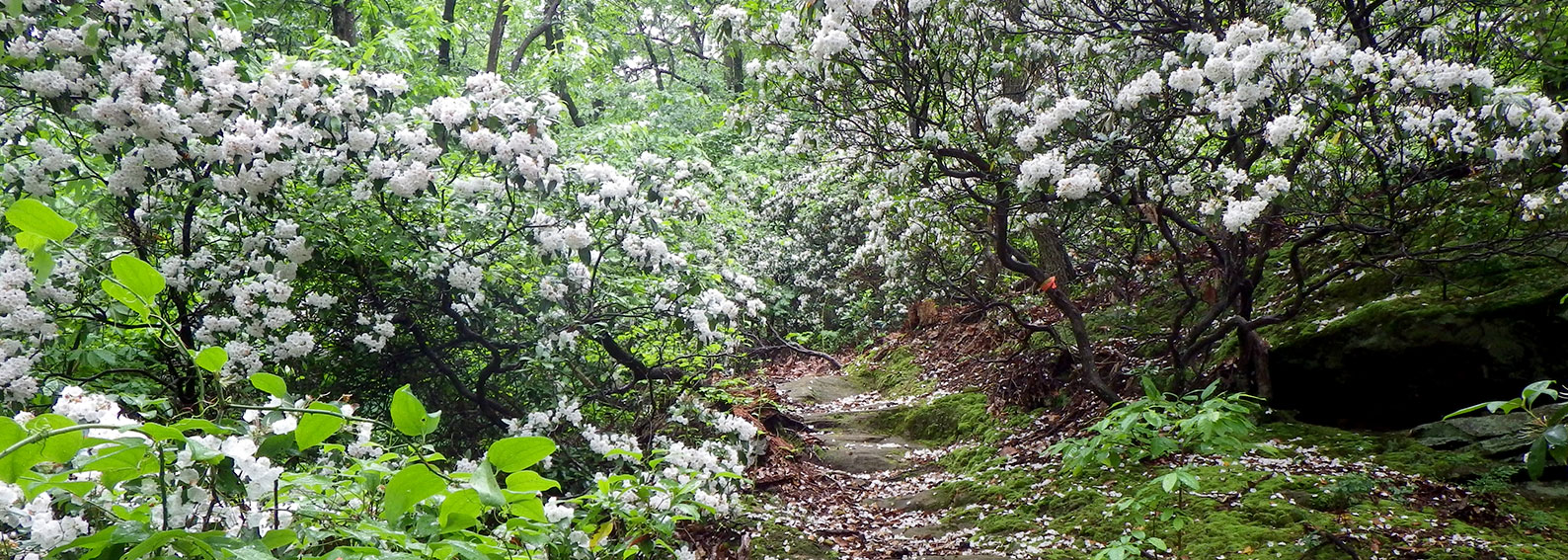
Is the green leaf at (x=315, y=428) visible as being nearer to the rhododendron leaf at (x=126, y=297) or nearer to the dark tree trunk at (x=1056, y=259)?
the rhododendron leaf at (x=126, y=297)

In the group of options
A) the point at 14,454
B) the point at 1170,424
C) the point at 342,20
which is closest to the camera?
the point at 14,454

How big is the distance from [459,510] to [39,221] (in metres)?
0.57

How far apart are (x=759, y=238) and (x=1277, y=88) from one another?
10.2 metres

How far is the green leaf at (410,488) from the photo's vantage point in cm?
102

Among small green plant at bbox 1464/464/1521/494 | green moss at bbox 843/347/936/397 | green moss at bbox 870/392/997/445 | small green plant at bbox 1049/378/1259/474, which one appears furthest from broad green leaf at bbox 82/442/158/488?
green moss at bbox 843/347/936/397

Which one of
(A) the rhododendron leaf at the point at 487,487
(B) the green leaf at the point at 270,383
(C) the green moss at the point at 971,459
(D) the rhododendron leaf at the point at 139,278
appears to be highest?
(D) the rhododendron leaf at the point at 139,278

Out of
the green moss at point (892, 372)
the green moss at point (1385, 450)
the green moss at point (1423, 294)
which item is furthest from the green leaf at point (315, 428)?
the green moss at point (892, 372)

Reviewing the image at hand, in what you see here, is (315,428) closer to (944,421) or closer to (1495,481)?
(1495,481)

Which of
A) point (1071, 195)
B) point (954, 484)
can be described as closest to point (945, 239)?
point (954, 484)

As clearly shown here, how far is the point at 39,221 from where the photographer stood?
931 mm

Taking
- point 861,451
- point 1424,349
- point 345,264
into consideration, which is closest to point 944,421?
point 861,451

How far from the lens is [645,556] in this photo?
278cm

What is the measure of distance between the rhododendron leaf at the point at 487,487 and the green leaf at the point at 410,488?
8 cm

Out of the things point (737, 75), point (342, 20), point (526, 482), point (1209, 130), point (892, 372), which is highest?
point (737, 75)
